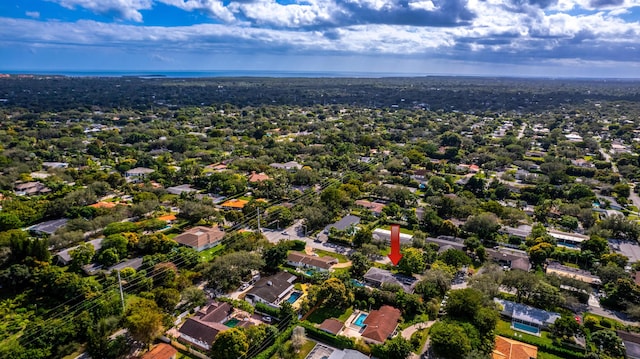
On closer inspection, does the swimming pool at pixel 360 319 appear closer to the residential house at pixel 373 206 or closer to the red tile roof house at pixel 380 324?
the red tile roof house at pixel 380 324

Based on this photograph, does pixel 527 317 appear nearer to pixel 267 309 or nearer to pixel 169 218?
pixel 267 309

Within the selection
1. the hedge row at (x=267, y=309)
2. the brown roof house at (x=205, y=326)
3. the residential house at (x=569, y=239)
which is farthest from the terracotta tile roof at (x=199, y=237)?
the residential house at (x=569, y=239)

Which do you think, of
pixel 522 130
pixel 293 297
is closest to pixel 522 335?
pixel 293 297

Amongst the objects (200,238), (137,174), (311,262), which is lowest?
(311,262)

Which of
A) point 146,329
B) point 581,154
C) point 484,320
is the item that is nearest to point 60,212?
point 146,329

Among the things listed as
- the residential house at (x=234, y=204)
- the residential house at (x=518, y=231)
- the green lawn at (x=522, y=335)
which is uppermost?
the residential house at (x=234, y=204)

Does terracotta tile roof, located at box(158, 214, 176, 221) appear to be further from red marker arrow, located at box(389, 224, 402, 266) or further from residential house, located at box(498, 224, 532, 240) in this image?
residential house, located at box(498, 224, 532, 240)

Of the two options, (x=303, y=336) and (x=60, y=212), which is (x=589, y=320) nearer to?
(x=303, y=336)
